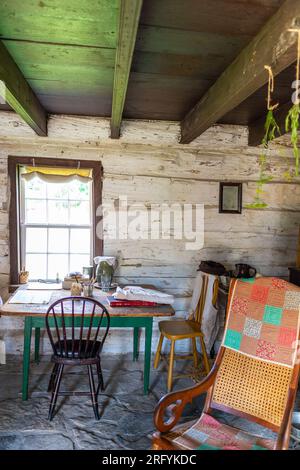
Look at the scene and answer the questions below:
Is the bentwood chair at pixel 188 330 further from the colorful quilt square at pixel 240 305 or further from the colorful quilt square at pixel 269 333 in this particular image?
the colorful quilt square at pixel 269 333

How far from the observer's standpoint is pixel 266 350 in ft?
6.64

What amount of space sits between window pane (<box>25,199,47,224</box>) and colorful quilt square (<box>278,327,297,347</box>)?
288 cm

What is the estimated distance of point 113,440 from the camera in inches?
98.7

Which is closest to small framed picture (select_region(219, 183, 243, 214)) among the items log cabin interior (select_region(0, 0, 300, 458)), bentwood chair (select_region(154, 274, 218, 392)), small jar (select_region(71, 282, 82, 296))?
log cabin interior (select_region(0, 0, 300, 458))

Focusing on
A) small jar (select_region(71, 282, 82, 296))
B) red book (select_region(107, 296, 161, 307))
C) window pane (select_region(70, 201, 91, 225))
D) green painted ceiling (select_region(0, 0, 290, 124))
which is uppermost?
green painted ceiling (select_region(0, 0, 290, 124))

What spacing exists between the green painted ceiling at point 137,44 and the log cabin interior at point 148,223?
1 centimetres

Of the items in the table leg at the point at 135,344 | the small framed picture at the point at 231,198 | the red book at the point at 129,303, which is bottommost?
the table leg at the point at 135,344

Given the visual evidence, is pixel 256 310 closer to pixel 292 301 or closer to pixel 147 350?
pixel 292 301

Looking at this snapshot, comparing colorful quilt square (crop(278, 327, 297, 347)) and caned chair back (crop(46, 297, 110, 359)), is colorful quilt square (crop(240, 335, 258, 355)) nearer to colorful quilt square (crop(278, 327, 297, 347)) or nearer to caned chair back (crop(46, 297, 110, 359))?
colorful quilt square (crop(278, 327, 297, 347))

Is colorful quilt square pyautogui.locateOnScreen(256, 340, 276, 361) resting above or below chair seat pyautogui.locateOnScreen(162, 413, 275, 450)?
above

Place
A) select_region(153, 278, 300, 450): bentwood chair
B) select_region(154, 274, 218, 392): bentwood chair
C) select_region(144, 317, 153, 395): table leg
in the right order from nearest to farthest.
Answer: select_region(153, 278, 300, 450): bentwood chair
select_region(144, 317, 153, 395): table leg
select_region(154, 274, 218, 392): bentwood chair

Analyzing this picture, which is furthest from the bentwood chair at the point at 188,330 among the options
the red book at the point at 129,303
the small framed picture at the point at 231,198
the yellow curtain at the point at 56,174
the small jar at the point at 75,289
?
the yellow curtain at the point at 56,174

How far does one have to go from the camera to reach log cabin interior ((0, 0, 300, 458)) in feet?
6.45

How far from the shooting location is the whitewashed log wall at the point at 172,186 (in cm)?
389
